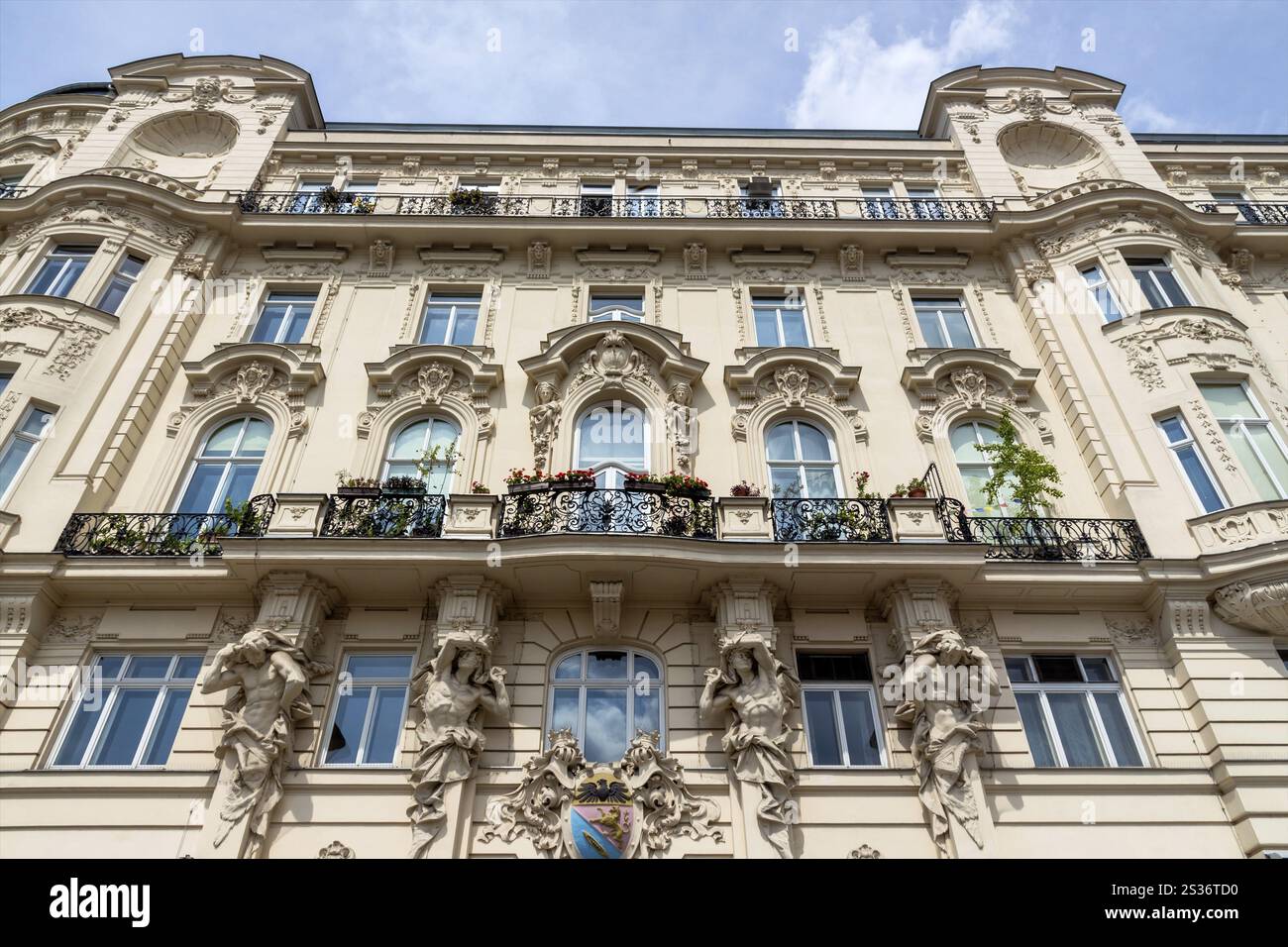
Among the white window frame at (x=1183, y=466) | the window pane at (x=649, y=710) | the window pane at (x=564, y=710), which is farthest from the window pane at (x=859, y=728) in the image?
the white window frame at (x=1183, y=466)

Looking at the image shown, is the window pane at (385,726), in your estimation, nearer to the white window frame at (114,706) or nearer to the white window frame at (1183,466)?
the white window frame at (114,706)

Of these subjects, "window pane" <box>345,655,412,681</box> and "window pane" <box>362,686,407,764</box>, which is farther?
"window pane" <box>345,655,412,681</box>

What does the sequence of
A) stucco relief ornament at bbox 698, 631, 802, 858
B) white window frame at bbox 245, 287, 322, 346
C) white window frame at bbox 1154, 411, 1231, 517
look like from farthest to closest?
white window frame at bbox 245, 287, 322, 346 < white window frame at bbox 1154, 411, 1231, 517 < stucco relief ornament at bbox 698, 631, 802, 858

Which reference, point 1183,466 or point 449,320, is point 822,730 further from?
point 449,320

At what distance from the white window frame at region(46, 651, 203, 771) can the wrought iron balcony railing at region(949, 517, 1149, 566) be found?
10.9 meters

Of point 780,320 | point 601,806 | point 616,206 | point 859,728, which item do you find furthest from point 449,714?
point 616,206

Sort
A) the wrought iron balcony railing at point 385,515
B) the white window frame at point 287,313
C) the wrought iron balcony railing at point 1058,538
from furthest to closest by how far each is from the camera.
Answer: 1. the white window frame at point 287,313
2. the wrought iron balcony railing at point 1058,538
3. the wrought iron balcony railing at point 385,515

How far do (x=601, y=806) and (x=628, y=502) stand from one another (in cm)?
400

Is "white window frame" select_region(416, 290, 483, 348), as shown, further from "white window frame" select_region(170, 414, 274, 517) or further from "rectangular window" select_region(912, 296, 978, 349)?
"rectangular window" select_region(912, 296, 978, 349)

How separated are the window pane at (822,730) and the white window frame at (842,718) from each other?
0.02m

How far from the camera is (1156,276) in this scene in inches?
644

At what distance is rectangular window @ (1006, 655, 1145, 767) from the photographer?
11102 mm

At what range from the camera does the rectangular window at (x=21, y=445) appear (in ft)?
42.9

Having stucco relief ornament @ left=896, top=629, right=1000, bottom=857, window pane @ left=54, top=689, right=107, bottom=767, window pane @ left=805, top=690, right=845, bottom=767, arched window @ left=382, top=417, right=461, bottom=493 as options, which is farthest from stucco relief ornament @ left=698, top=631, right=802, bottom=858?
window pane @ left=54, top=689, right=107, bottom=767
